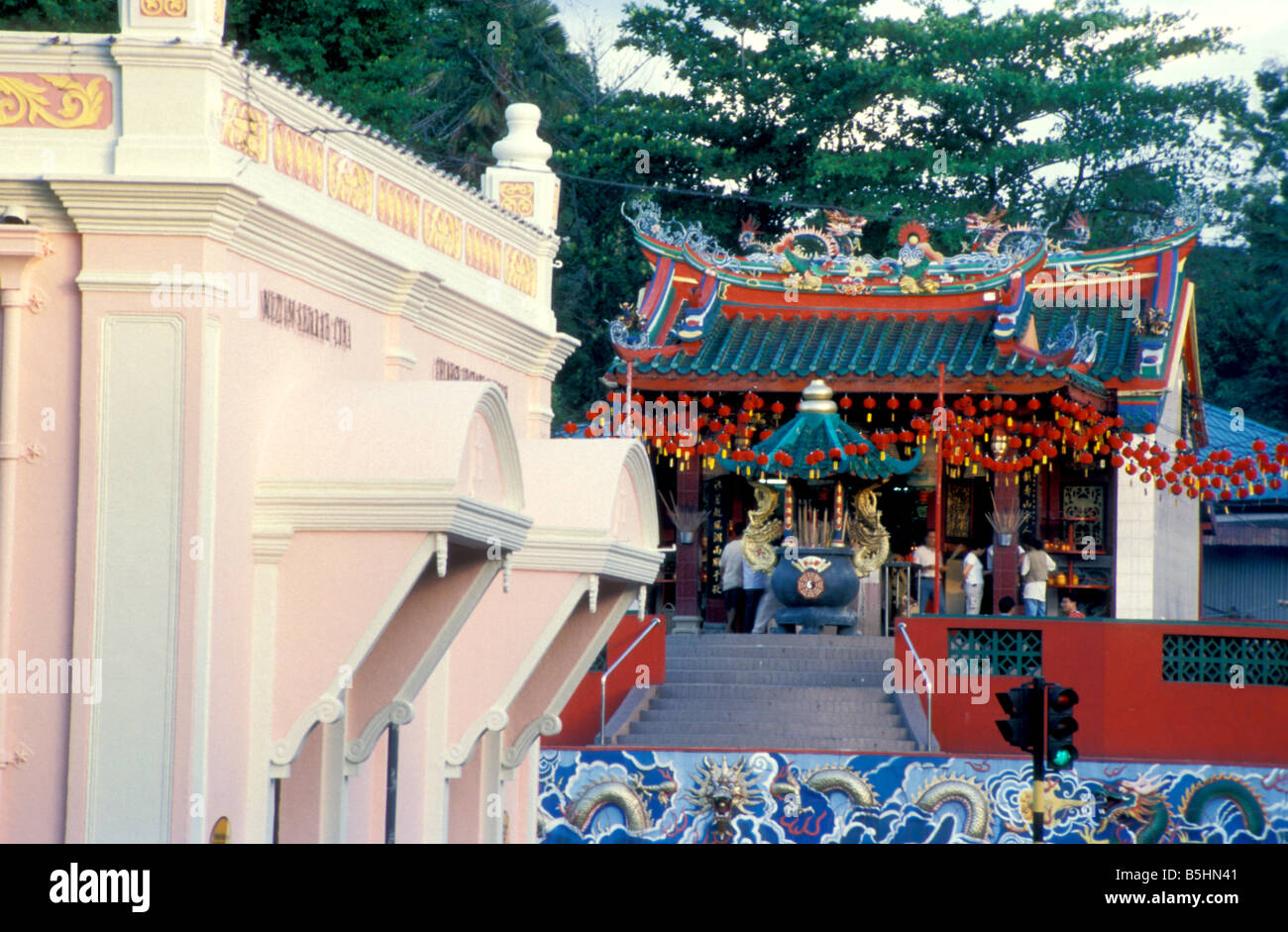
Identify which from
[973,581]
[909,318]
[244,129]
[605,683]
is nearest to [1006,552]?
[973,581]

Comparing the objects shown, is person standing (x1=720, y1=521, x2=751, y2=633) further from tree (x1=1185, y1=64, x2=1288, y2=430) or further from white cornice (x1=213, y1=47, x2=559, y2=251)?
tree (x1=1185, y1=64, x2=1288, y2=430)

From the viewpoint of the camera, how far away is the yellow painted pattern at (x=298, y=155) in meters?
11.1

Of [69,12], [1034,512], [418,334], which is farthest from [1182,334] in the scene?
[418,334]

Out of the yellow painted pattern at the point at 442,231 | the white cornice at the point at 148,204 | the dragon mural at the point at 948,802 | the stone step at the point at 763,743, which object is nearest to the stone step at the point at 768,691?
the stone step at the point at 763,743

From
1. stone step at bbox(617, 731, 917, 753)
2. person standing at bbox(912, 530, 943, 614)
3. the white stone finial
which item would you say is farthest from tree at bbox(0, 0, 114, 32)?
person standing at bbox(912, 530, 943, 614)

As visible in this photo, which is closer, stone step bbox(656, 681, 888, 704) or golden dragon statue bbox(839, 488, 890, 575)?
stone step bbox(656, 681, 888, 704)

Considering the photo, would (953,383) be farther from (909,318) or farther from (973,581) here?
(973,581)

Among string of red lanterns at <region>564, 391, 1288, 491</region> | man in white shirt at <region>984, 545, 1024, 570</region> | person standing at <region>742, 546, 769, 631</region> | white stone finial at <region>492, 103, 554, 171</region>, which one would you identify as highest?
white stone finial at <region>492, 103, 554, 171</region>

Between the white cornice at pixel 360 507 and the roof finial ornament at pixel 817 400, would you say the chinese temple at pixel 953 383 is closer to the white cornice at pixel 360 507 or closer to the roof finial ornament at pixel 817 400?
the roof finial ornament at pixel 817 400

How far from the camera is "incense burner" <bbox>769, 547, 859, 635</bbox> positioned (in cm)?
2447

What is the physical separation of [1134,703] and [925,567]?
5.83m

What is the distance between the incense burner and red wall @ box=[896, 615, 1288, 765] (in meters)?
2.96

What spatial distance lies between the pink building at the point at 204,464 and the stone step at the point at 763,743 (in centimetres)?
919

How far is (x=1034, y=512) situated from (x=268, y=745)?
62.7 feet
